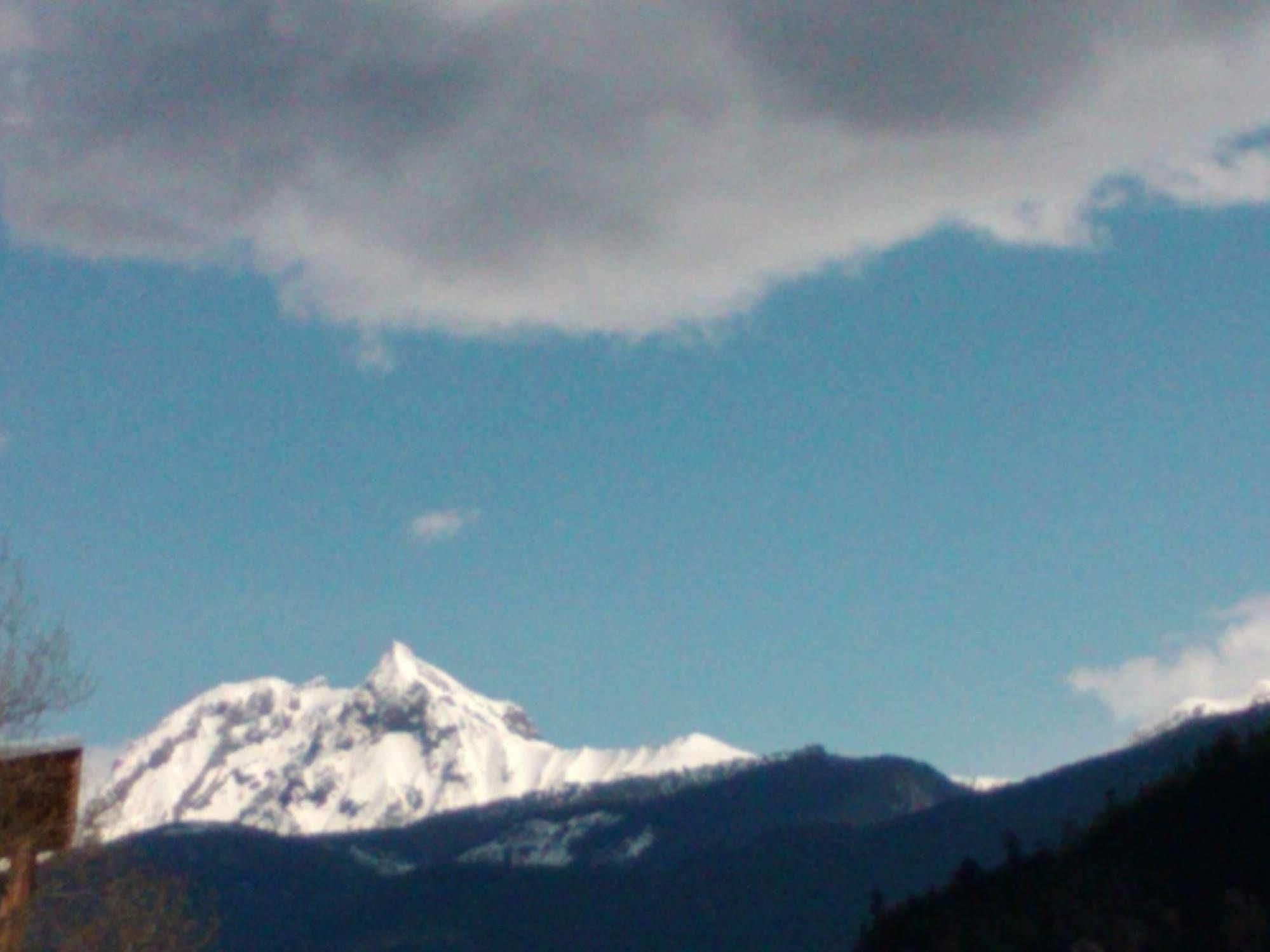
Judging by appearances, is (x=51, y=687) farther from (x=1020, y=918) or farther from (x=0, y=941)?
(x=1020, y=918)

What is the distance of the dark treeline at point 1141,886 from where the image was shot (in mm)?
52906

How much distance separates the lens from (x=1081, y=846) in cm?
7000

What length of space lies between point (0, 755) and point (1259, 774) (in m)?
54.3

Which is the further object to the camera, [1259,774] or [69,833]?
[1259,774]

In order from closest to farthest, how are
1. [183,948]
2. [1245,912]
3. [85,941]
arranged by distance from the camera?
[85,941] → [183,948] → [1245,912]

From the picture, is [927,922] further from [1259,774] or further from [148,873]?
[148,873]

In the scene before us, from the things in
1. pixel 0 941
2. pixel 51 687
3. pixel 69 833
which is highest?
pixel 51 687

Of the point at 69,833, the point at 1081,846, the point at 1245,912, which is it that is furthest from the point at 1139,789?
the point at 69,833

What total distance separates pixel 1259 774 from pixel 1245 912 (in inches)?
854

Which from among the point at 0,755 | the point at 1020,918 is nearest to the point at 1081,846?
the point at 1020,918

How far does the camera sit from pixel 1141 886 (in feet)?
198

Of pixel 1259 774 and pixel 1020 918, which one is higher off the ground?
pixel 1259 774

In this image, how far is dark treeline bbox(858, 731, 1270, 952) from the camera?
5291 cm

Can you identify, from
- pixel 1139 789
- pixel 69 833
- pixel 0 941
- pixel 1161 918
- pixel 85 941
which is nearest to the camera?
pixel 0 941
